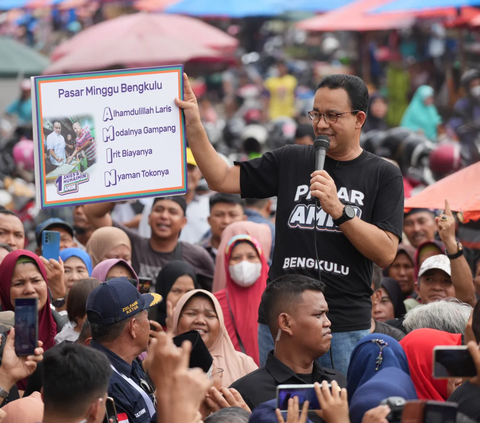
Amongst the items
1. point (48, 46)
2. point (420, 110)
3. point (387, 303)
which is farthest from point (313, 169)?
point (48, 46)

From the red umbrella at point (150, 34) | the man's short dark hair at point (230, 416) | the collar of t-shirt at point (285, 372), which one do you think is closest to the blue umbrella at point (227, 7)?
the red umbrella at point (150, 34)

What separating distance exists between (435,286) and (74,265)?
2643 mm

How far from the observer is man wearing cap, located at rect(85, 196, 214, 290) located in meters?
7.52

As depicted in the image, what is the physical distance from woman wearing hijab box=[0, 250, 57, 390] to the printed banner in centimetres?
107

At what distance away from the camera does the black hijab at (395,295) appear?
7.06 m

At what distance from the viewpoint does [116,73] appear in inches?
195

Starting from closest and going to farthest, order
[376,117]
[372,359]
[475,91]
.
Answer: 1. [372,359]
2. [475,91]
3. [376,117]

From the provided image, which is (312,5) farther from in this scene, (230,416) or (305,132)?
(230,416)

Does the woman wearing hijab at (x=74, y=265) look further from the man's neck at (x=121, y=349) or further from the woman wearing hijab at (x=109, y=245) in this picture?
the man's neck at (x=121, y=349)

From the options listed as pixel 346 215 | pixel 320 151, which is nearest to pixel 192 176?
pixel 320 151

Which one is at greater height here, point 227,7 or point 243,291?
point 227,7

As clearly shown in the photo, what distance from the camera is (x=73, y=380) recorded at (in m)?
3.45

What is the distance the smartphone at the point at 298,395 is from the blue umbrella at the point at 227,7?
17813mm

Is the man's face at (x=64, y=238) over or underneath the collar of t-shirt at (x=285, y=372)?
over
